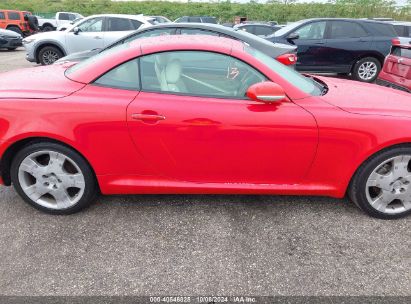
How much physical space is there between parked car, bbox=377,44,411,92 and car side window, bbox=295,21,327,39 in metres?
2.94

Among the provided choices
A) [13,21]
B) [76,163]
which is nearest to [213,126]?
[76,163]

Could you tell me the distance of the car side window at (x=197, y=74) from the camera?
253 cm

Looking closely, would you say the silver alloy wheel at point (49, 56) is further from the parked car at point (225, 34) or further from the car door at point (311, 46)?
the car door at point (311, 46)

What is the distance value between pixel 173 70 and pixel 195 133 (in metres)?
0.58

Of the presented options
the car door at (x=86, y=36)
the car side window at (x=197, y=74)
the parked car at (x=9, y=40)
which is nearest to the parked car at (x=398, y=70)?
the car side window at (x=197, y=74)

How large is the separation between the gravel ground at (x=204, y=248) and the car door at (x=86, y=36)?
693 cm

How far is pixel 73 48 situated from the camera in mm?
9133

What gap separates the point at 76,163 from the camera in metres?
2.59

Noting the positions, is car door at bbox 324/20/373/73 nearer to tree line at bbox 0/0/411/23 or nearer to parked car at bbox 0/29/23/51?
parked car at bbox 0/29/23/51

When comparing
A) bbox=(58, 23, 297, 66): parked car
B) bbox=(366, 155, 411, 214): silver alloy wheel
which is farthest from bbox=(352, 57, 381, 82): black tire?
bbox=(366, 155, 411, 214): silver alloy wheel

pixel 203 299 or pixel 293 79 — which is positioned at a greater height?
pixel 293 79

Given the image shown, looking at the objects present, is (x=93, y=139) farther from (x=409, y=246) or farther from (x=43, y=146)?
(x=409, y=246)

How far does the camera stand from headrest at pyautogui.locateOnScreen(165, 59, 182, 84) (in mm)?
2590

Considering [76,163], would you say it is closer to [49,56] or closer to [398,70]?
[398,70]
